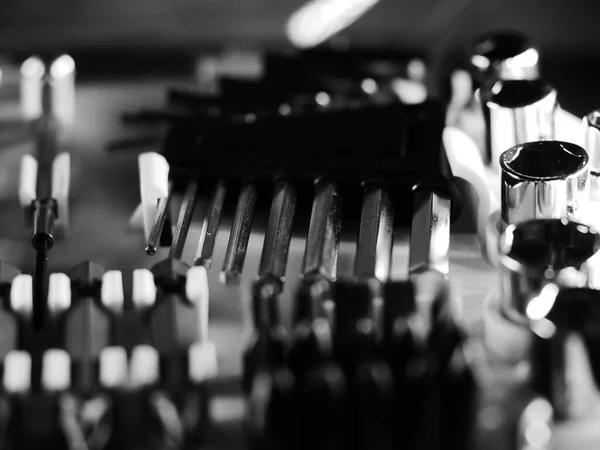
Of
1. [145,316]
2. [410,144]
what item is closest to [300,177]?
[410,144]

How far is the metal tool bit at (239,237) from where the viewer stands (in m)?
0.68

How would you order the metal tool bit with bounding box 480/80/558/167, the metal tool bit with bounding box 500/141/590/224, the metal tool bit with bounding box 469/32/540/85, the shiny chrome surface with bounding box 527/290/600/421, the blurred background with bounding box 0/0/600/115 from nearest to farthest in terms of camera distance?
the shiny chrome surface with bounding box 527/290/600/421
the metal tool bit with bounding box 500/141/590/224
the metal tool bit with bounding box 480/80/558/167
the metal tool bit with bounding box 469/32/540/85
the blurred background with bounding box 0/0/600/115

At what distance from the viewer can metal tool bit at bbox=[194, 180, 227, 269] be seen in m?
0.71

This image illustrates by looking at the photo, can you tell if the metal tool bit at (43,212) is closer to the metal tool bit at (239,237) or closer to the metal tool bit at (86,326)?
the metal tool bit at (86,326)

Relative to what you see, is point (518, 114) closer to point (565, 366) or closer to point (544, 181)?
point (544, 181)

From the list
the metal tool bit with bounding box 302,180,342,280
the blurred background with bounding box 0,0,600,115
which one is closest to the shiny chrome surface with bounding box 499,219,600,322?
the metal tool bit with bounding box 302,180,342,280

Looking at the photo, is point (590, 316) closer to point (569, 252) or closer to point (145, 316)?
point (569, 252)

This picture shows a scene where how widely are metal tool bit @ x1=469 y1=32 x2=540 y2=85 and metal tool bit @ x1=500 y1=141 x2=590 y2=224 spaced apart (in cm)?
20

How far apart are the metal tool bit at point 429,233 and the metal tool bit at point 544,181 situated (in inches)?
2.0

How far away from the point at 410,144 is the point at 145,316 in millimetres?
302

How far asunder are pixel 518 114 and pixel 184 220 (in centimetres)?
30

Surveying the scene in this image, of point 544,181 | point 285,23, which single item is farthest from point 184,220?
point 285,23

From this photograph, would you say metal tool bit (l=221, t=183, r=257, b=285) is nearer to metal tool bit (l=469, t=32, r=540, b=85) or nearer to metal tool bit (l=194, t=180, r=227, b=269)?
metal tool bit (l=194, t=180, r=227, b=269)

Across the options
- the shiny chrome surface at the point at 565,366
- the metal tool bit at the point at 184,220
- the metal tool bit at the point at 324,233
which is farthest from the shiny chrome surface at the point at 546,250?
the metal tool bit at the point at 184,220
